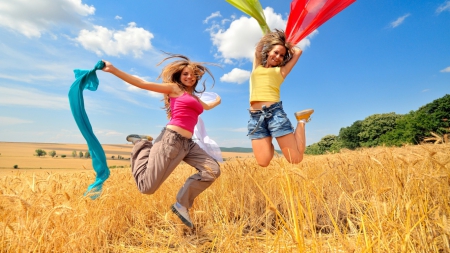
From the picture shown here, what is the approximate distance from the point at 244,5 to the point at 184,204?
131 inches

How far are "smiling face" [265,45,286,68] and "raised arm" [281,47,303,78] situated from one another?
128 mm

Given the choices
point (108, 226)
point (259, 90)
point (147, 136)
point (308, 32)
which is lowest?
point (108, 226)

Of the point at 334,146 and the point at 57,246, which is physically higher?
the point at 334,146

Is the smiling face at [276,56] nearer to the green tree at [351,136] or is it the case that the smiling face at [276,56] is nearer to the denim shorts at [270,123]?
the denim shorts at [270,123]

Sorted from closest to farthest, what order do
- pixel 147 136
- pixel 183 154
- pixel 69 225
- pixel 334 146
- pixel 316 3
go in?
pixel 69 225, pixel 183 154, pixel 147 136, pixel 316 3, pixel 334 146

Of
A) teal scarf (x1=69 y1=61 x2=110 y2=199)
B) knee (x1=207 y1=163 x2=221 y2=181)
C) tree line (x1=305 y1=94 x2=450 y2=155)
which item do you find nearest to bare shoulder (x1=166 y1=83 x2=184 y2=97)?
teal scarf (x1=69 y1=61 x2=110 y2=199)

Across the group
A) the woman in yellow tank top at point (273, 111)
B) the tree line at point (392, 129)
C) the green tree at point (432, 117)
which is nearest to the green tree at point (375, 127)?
the tree line at point (392, 129)

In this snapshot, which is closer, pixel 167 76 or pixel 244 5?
pixel 167 76

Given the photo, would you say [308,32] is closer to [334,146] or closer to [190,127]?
[190,127]

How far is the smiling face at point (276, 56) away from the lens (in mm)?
3873

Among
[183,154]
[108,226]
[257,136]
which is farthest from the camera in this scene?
[257,136]

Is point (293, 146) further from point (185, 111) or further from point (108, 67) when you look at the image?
point (108, 67)

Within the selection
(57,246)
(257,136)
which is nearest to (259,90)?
(257,136)

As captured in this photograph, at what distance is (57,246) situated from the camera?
2035 millimetres
